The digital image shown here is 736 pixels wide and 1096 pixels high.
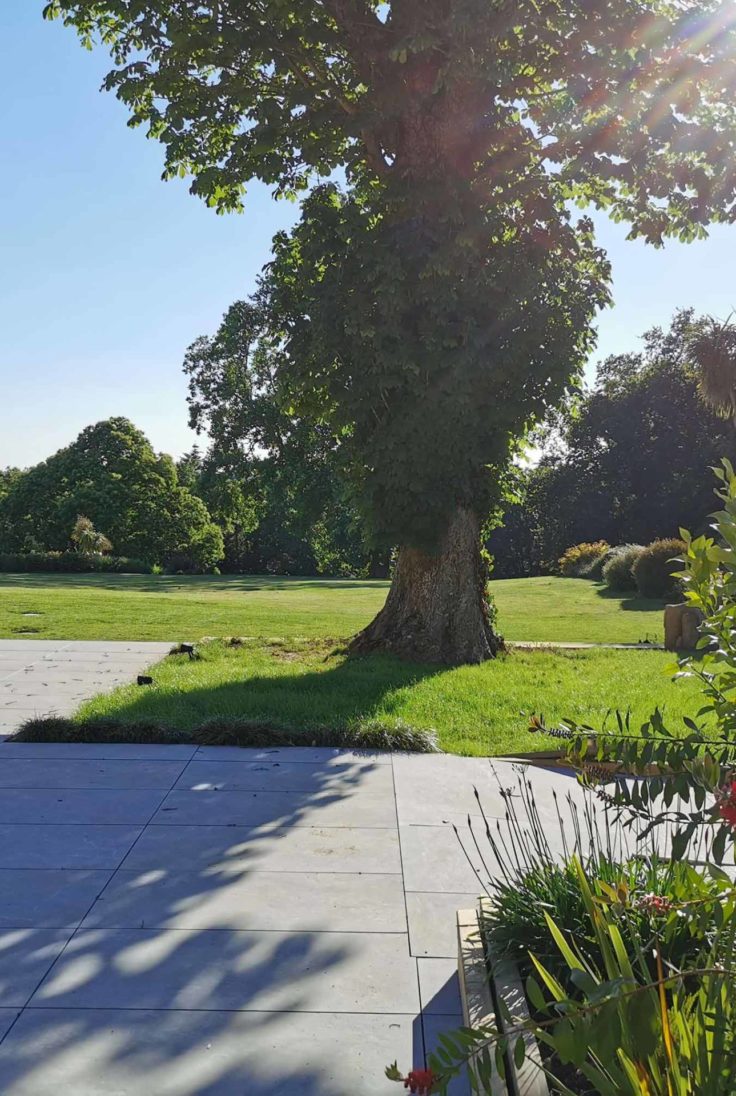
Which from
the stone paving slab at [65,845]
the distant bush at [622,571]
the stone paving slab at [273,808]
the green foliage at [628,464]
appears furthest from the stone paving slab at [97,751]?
the green foliage at [628,464]

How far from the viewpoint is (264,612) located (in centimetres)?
1836

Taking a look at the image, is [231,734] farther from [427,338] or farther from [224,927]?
[427,338]

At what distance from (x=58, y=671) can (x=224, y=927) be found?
683cm

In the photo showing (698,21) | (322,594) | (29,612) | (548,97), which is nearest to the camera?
(698,21)

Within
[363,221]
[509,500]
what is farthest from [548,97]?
[509,500]

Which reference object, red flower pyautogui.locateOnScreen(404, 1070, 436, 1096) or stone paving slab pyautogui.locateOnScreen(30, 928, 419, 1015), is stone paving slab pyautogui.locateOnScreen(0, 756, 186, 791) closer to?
stone paving slab pyautogui.locateOnScreen(30, 928, 419, 1015)

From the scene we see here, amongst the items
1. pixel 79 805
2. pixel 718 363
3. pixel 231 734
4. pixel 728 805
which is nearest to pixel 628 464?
pixel 718 363

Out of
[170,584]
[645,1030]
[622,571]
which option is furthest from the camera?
[170,584]

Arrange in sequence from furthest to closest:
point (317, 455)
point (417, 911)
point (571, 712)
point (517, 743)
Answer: point (317, 455) → point (571, 712) → point (517, 743) → point (417, 911)

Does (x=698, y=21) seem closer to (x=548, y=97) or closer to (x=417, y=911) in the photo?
(x=548, y=97)

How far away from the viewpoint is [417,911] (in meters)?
3.79

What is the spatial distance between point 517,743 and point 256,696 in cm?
236

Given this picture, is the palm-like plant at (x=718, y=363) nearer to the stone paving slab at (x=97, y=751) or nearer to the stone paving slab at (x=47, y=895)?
the stone paving slab at (x=97, y=751)

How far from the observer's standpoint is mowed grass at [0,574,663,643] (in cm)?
1452
